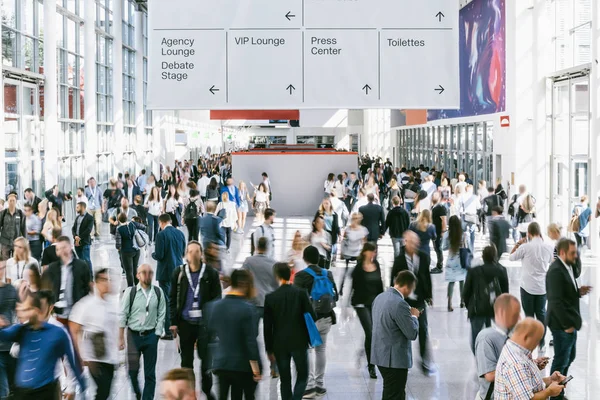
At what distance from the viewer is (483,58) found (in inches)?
1110

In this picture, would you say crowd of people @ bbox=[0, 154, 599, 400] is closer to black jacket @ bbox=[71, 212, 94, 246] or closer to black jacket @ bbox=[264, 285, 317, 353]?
black jacket @ bbox=[264, 285, 317, 353]

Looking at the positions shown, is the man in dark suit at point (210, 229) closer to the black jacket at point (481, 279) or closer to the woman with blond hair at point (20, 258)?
the woman with blond hair at point (20, 258)

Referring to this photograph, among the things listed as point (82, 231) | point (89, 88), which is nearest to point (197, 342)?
point (82, 231)

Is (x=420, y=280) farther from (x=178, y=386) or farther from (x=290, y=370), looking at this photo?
(x=178, y=386)

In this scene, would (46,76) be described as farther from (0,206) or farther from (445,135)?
(445,135)

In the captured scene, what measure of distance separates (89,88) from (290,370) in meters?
24.9

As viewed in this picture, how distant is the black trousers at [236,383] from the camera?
7.05m

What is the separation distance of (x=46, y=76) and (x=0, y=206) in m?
9.71

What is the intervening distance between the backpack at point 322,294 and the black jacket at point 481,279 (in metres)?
1.49

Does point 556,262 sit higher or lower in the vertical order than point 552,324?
higher

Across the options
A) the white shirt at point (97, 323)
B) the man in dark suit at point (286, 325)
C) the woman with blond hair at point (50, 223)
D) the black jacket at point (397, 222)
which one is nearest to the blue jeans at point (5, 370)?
the white shirt at point (97, 323)

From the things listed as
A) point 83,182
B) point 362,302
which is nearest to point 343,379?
point 362,302

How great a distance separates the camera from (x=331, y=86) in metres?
9.68

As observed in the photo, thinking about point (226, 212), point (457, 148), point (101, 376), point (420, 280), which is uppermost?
point (457, 148)
